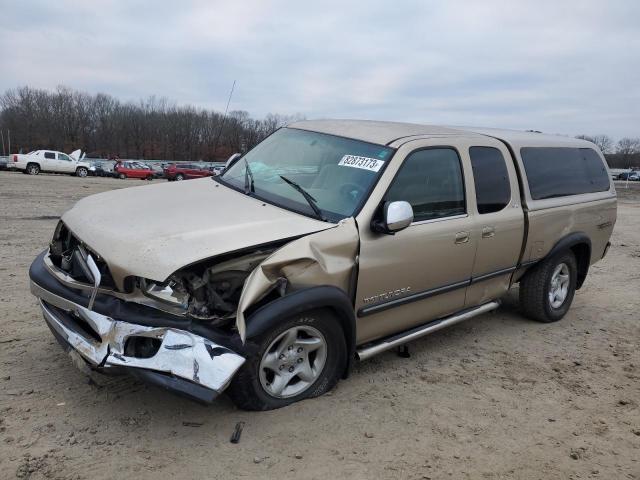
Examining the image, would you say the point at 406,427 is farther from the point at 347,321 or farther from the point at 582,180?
the point at 582,180

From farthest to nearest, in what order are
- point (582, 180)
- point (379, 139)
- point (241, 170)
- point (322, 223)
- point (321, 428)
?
1. point (582, 180)
2. point (241, 170)
3. point (379, 139)
4. point (322, 223)
5. point (321, 428)

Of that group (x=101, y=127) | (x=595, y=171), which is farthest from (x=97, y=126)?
(x=595, y=171)

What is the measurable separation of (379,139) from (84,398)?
2.76 metres

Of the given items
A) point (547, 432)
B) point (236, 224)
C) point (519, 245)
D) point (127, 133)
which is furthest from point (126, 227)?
point (127, 133)

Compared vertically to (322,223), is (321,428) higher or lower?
lower

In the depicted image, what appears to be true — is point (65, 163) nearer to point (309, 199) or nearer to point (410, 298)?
point (309, 199)

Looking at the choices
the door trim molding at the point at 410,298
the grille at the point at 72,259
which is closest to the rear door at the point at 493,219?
the door trim molding at the point at 410,298

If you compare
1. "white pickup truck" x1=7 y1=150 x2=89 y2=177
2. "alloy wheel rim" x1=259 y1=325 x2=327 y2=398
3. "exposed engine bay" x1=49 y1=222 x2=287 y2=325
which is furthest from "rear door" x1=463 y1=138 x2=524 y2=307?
"white pickup truck" x1=7 y1=150 x2=89 y2=177

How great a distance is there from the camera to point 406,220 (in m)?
3.46

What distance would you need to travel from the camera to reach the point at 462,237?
4.15 metres

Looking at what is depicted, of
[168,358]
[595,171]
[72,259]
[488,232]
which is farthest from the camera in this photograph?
[595,171]

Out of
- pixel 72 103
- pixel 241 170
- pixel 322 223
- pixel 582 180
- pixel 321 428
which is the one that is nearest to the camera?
pixel 321 428

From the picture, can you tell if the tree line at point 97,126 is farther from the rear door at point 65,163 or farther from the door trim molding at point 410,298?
the door trim molding at point 410,298

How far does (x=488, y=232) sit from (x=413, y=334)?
113 centimetres
